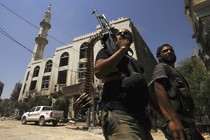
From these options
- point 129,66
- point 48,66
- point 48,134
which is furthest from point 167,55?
point 48,66

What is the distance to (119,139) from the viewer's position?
1.65 meters

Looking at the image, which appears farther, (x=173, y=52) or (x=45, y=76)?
(x=45, y=76)

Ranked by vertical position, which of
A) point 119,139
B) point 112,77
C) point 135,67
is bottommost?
point 119,139

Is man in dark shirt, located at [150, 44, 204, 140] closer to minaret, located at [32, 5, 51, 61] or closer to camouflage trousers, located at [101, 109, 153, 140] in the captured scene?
camouflage trousers, located at [101, 109, 153, 140]

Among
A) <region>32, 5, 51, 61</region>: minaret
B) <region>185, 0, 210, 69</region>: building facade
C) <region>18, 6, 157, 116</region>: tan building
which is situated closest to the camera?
<region>185, 0, 210, 69</region>: building facade

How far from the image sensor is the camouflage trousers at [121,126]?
5.46 ft

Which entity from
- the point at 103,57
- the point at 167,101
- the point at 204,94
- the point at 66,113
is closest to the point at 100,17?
the point at 103,57

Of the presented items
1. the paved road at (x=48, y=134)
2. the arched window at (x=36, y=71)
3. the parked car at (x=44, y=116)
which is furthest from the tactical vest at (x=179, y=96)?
the arched window at (x=36, y=71)

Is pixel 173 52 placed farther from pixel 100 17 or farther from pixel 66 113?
pixel 66 113

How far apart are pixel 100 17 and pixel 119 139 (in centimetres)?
270

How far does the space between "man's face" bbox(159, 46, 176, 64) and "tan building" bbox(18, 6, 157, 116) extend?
21.7 m

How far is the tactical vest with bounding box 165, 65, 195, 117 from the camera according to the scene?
2.33 metres

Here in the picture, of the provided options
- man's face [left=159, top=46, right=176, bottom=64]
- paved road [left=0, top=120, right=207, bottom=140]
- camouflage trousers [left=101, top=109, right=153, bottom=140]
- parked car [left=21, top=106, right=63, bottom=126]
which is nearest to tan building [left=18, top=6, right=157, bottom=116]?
parked car [left=21, top=106, right=63, bottom=126]

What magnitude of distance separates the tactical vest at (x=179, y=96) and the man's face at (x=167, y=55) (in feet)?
1.19
